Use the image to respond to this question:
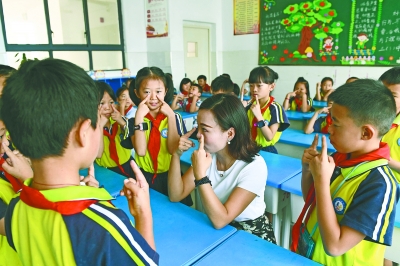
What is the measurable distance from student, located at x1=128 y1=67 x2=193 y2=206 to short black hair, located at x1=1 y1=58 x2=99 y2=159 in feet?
4.13

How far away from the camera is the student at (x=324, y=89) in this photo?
498 centimetres

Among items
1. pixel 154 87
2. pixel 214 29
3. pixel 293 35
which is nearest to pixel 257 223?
pixel 154 87

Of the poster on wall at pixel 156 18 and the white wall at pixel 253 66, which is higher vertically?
the poster on wall at pixel 156 18

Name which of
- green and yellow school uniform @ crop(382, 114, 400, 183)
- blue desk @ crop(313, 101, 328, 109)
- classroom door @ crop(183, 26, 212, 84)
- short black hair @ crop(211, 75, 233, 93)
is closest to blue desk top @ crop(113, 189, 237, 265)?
green and yellow school uniform @ crop(382, 114, 400, 183)

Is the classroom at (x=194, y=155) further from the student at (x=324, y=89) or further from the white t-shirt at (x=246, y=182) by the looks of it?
the student at (x=324, y=89)

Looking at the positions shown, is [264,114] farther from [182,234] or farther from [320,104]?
[320,104]

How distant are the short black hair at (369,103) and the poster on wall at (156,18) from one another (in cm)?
548

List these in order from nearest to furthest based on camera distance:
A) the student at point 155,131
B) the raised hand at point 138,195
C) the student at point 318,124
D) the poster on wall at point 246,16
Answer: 1. the raised hand at point 138,195
2. the student at point 155,131
3. the student at point 318,124
4. the poster on wall at point 246,16

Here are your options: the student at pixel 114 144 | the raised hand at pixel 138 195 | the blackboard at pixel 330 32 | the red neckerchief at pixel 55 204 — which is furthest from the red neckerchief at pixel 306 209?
the blackboard at pixel 330 32

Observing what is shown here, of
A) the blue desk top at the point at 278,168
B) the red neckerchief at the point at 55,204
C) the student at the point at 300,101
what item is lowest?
the blue desk top at the point at 278,168

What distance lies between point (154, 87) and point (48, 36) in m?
4.28

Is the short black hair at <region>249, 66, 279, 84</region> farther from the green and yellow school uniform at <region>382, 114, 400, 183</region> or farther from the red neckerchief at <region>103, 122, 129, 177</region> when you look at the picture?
the red neckerchief at <region>103, 122, 129, 177</region>

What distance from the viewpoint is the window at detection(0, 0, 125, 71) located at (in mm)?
4895

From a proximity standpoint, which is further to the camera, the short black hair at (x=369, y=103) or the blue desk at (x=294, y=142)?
the blue desk at (x=294, y=142)
